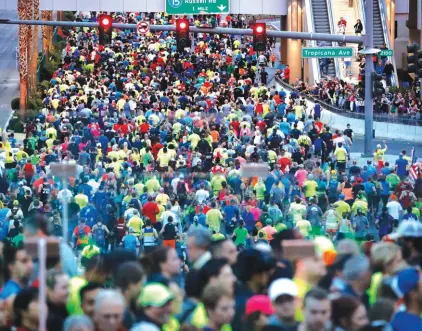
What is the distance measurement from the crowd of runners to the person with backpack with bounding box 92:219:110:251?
0.22 ft

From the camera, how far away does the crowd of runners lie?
1241 cm

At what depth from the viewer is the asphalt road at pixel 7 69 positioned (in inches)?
2245

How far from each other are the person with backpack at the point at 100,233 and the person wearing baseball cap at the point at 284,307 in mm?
9908

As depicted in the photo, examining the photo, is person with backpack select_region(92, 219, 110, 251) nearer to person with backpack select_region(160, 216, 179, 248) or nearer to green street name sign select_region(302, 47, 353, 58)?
person with backpack select_region(160, 216, 179, 248)

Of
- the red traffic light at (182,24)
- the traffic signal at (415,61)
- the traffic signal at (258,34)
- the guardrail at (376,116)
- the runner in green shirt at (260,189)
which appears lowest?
the runner in green shirt at (260,189)

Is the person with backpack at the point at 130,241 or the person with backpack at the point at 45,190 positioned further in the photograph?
the person with backpack at the point at 45,190

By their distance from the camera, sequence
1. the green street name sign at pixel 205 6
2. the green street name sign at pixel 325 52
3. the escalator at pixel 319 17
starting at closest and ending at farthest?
1. the green street name sign at pixel 325 52
2. the green street name sign at pixel 205 6
3. the escalator at pixel 319 17

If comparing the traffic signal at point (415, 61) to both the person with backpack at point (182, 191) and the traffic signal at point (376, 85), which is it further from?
the person with backpack at point (182, 191)

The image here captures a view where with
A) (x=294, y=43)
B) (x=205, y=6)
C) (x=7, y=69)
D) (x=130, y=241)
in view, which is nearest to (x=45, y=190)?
(x=130, y=241)

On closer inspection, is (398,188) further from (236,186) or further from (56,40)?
(56,40)

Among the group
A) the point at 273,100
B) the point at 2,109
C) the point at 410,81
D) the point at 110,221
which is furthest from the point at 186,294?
the point at 410,81

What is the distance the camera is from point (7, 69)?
68375 millimetres

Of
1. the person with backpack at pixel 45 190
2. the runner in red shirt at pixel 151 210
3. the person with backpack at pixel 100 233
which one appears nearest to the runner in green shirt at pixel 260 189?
the runner in red shirt at pixel 151 210

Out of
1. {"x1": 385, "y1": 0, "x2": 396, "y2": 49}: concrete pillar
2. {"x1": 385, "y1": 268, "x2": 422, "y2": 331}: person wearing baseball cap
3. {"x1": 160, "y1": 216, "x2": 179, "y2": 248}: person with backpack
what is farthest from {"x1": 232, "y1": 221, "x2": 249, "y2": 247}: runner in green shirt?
{"x1": 385, "y1": 0, "x2": 396, "y2": 49}: concrete pillar
